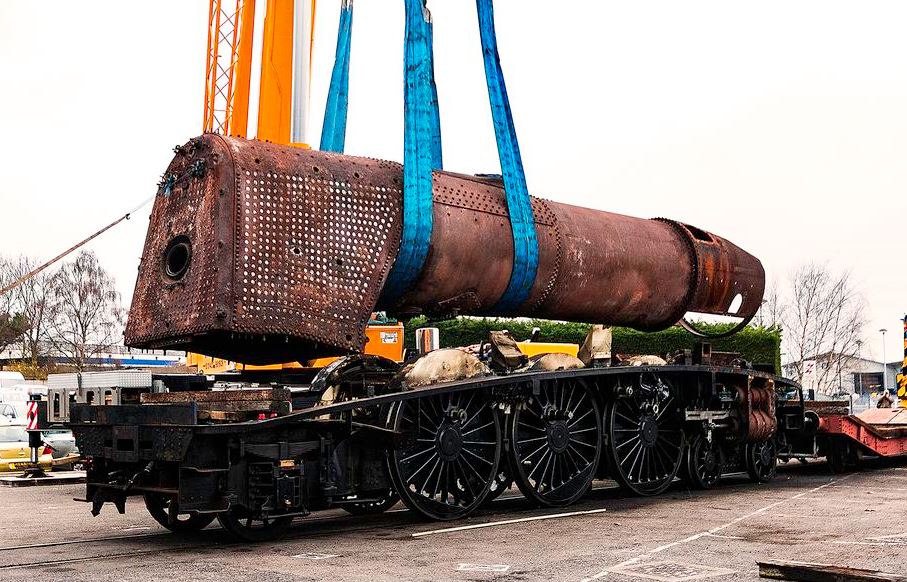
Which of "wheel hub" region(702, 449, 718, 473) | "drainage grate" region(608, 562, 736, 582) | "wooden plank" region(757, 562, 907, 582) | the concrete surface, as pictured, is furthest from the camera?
the concrete surface

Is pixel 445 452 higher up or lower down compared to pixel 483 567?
higher up

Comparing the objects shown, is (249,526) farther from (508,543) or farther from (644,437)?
(644,437)

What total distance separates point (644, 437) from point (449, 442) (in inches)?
121

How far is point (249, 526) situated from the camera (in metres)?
8.40

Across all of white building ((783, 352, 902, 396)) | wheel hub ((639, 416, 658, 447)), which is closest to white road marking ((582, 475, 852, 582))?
wheel hub ((639, 416, 658, 447))

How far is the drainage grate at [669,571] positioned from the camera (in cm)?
638

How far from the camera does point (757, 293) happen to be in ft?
42.4

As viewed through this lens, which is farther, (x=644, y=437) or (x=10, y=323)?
(x=10, y=323)

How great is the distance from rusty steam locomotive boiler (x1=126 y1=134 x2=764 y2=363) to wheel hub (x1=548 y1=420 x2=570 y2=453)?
3.91ft

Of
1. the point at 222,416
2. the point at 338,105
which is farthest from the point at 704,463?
the point at 222,416

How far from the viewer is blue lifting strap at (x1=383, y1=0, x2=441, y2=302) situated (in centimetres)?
941

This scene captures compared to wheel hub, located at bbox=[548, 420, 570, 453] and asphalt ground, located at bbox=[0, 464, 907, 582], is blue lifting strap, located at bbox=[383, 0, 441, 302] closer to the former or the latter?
wheel hub, located at bbox=[548, 420, 570, 453]

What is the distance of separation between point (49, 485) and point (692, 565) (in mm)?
11764

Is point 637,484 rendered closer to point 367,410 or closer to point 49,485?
point 367,410
